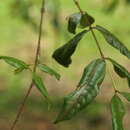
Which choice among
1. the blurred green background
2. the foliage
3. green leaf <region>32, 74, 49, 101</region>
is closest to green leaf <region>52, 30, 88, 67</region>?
the foliage

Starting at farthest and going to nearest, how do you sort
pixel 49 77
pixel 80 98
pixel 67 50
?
pixel 49 77, pixel 67 50, pixel 80 98

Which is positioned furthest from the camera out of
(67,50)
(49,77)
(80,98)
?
(49,77)

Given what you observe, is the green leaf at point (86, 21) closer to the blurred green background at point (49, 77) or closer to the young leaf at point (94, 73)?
the young leaf at point (94, 73)

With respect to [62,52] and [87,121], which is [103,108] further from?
[62,52]

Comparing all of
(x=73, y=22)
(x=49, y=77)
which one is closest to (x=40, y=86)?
(x=73, y=22)

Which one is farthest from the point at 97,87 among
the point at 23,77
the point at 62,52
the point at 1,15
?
the point at 1,15

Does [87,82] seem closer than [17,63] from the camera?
Yes

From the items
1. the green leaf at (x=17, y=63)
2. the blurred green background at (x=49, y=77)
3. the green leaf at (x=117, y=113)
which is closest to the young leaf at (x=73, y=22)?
the green leaf at (x=17, y=63)

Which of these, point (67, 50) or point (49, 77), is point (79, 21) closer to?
point (67, 50)
